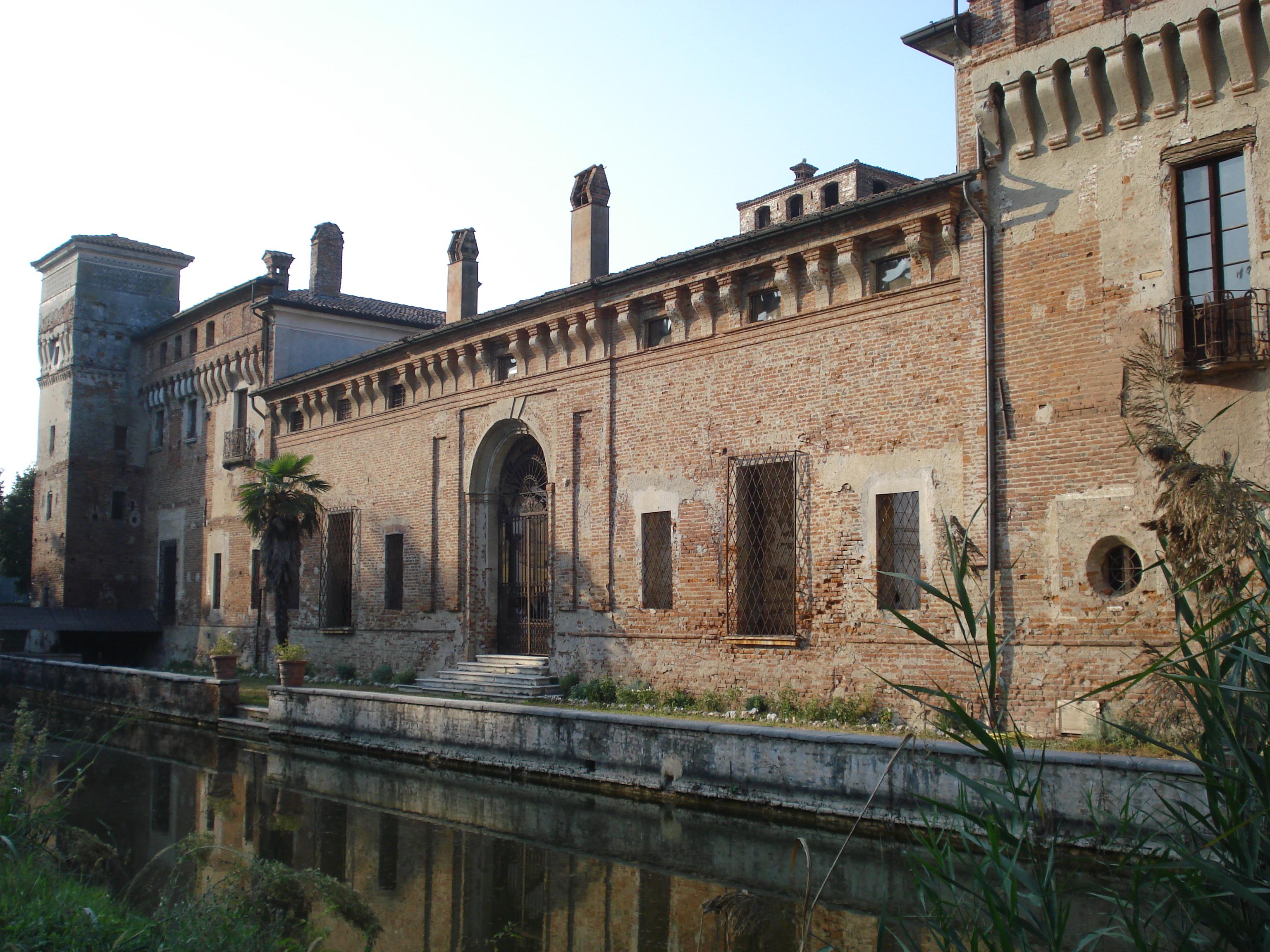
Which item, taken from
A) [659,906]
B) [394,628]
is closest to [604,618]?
[394,628]

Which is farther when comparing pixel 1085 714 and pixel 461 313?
pixel 461 313

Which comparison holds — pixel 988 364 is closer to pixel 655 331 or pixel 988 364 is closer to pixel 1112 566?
pixel 1112 566

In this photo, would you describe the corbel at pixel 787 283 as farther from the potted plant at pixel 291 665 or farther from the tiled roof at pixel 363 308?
the tiled roof at pixel 363 308

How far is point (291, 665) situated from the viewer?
17.2 metres

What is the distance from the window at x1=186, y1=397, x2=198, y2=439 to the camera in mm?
30688

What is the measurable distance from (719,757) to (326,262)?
22871 millimetres

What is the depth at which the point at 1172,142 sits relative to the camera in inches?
437

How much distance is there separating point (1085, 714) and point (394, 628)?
1404 cm

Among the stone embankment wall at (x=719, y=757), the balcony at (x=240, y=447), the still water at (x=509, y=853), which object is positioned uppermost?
the balcony at (x=240, y=447)

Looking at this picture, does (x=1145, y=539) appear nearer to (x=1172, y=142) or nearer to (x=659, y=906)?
(x=1172, y=142)

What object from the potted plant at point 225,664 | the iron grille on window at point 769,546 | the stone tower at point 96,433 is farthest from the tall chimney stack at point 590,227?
the stone tower at point 96,433

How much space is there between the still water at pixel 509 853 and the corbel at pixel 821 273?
6842 mm

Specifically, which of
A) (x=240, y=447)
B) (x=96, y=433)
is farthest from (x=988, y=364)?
(x=96, y=433)

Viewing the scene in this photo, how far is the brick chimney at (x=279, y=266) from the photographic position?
27875 millimetres
